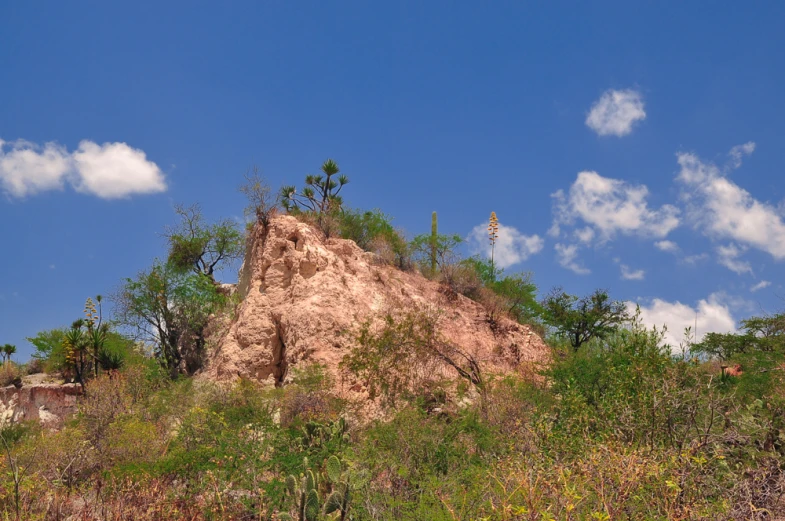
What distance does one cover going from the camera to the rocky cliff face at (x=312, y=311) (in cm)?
1745

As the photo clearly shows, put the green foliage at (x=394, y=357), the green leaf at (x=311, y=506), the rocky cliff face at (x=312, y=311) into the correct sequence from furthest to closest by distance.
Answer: the rocky cliff face at (x=312, y=311)
the green foliage at (x=394, y=357)
the green leaf at (x=311, y=506)

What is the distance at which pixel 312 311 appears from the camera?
17.6m

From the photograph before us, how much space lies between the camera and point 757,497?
21.1ft

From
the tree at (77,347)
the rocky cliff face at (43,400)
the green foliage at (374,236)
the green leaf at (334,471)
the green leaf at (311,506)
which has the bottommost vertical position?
the green leaf at (311,506)

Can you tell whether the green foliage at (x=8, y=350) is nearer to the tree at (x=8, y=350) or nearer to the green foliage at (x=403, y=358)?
the tree at (x=8, y=350)

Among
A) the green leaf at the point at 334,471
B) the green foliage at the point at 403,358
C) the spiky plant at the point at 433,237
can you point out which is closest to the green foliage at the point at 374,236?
the spiky plant at the point at 433,237

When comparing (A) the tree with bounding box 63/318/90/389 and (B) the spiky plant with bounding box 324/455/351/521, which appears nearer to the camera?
(B) the spiky plant with bounding box 324/455/351/521

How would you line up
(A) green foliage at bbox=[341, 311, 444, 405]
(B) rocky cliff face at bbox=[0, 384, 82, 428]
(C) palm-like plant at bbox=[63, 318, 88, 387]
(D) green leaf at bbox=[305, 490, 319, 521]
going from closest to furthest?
(D) green leaf at bbox=[305, 490, 319, 521]
(A) green foliage at bbox=[341, 311, 444, 405]
(C) palm-like plant at bbox=[63, 318, 88, 387]
(B) rocky cliff face at bbox=[0, 384, 82, 428]

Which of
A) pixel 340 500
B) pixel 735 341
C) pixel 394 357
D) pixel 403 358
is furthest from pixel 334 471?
pixel 735 341

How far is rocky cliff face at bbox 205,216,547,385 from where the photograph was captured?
1745cm

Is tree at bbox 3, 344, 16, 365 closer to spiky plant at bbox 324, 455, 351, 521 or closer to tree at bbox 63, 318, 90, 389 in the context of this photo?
tree at bbox 63, 318, 90, 389

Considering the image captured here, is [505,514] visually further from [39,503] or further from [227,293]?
[227,293]

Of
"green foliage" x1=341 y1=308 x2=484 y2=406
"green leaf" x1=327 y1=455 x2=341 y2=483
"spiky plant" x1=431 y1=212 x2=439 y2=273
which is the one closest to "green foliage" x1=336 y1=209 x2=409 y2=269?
"spiky plant" x1=431 y1=212 x2=439 y2=273

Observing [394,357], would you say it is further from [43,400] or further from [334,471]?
[43,400]
